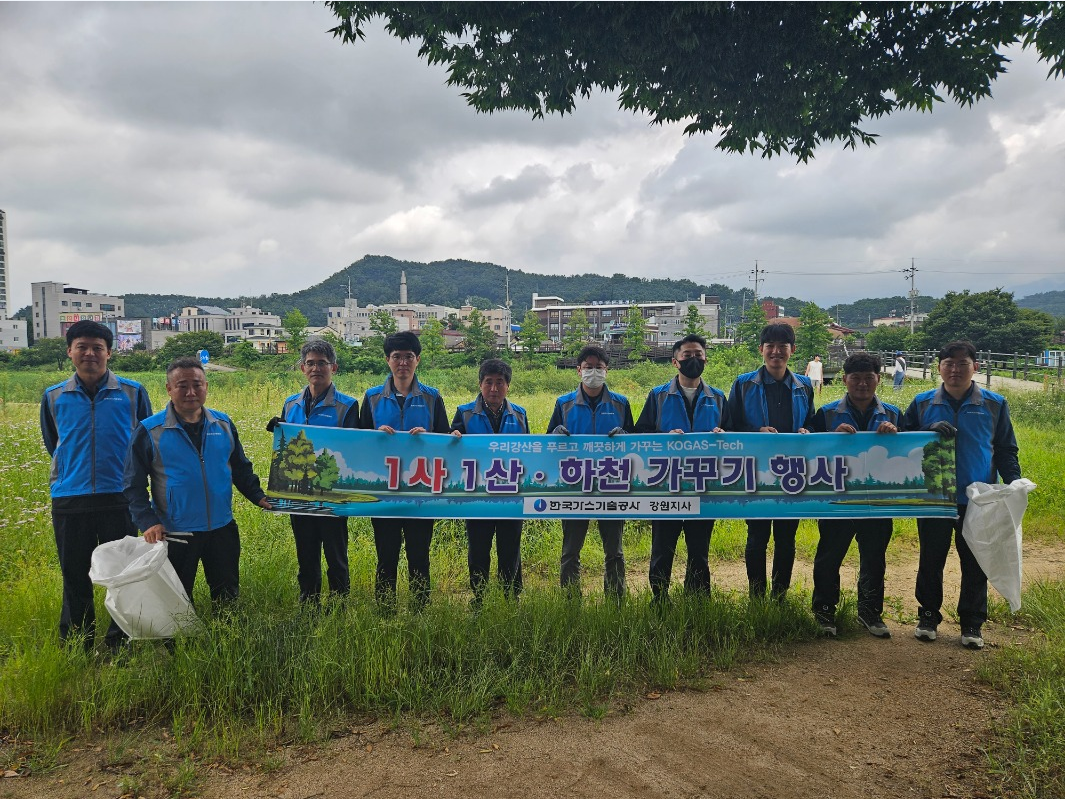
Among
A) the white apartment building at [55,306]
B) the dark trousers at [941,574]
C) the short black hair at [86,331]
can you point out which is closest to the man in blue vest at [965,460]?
the dark trousers at [941,574]

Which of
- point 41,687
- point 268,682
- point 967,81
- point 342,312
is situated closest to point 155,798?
point 268,682

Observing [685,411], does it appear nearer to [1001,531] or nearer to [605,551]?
[605,551]

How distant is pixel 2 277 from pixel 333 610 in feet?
254

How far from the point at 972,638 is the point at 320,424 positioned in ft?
15.2

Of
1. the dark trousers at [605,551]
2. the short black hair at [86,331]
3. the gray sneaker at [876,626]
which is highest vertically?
the short black hair at [86,331]

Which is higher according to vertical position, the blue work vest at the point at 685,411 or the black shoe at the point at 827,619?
the blue work vest at the point at 685,411

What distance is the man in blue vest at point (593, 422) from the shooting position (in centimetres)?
469

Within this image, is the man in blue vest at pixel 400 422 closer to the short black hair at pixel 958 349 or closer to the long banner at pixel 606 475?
the long banner at pixel 606 475

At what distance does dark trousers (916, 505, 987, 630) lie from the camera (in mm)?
4391

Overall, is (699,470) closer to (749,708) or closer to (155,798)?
(749,708)

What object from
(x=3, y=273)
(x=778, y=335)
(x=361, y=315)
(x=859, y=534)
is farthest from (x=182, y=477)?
(x=361, y=315)

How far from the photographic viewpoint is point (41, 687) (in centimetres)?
346

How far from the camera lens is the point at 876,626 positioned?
4.58 meters

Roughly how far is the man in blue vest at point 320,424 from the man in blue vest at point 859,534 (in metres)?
3.33
